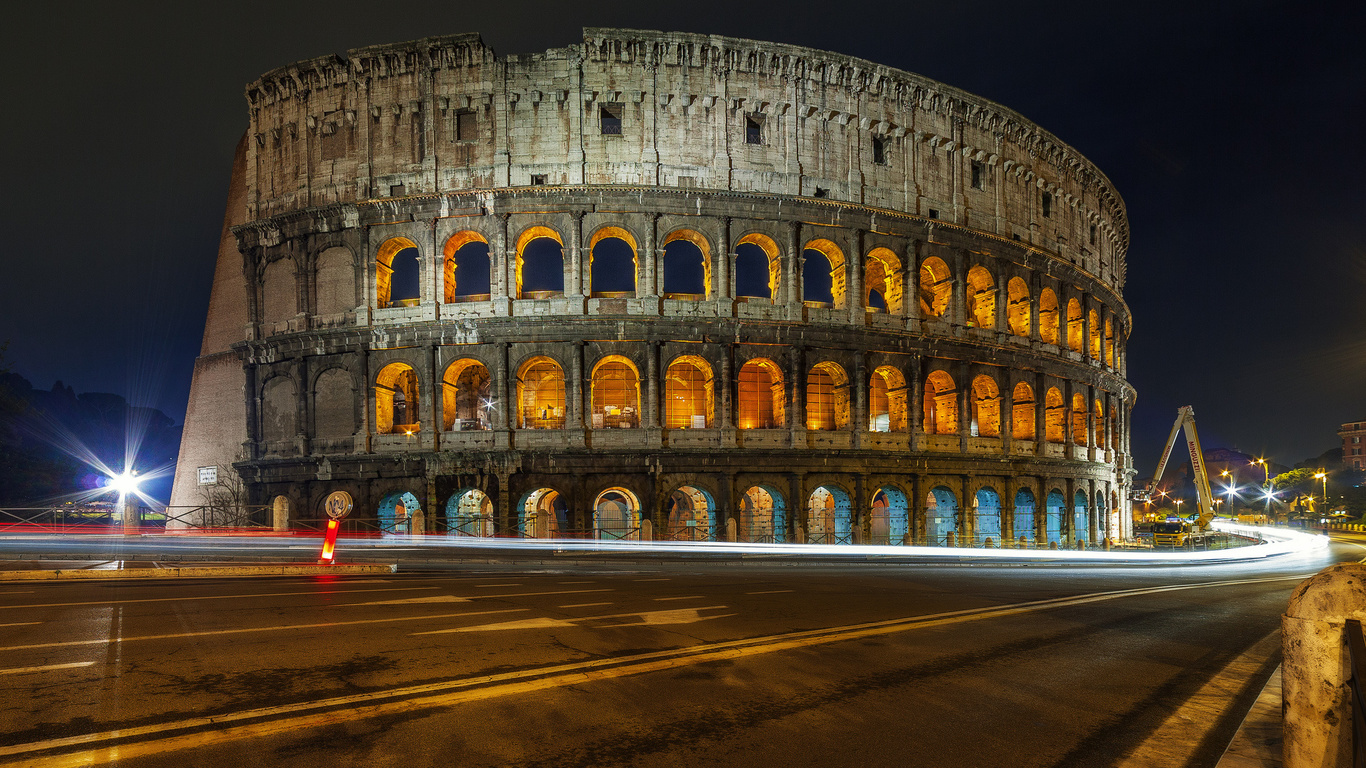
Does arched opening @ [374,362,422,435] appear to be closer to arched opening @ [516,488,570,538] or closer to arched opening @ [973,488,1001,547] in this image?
arched opening @ [516,488,570,538]

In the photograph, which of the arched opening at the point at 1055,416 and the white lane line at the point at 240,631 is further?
the arched opening at the point at 1055,416

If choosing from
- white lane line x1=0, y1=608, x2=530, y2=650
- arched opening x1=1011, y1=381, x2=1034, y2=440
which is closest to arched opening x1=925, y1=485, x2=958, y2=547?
arched opening x1=1011, y1=381, x2=1034, y2=440

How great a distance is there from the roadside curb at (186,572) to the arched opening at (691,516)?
1432 cm

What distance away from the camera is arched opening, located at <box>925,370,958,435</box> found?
3066cm

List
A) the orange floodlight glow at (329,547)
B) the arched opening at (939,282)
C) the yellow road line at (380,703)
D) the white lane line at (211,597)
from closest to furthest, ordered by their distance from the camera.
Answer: the yellow road line at (380,703) → the white lane line at (211,597) → the orange floodlight glow at (329,547) → the arched opening at (939,282)

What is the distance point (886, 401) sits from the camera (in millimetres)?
31438

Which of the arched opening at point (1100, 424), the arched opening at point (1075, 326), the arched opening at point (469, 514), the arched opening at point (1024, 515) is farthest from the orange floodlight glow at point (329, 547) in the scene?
the arched opening at point (1100, 424)

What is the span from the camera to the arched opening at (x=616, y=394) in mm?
27938

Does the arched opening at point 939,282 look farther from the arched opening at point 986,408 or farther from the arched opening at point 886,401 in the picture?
the arched opening at point 986,408

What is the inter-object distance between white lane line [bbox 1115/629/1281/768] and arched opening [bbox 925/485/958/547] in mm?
22848

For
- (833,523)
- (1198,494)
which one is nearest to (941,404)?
(833,523)

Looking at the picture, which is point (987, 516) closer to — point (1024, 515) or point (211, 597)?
point (1024, 515)

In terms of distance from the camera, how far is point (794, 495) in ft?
88.6

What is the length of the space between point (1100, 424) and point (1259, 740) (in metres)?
38.6
